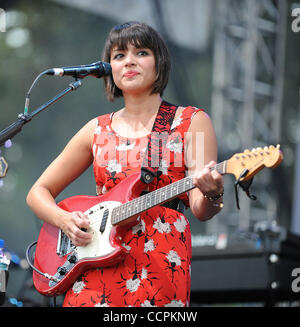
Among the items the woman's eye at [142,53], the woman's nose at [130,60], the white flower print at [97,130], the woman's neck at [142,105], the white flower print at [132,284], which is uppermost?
the woman's eye at [142,53]

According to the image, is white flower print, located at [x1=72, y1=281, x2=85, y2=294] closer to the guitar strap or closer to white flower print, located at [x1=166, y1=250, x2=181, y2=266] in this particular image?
white flower print, located at [x1=166, y1=250, x2=181, y2=266]

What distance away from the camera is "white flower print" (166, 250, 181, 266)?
2254 millimetres

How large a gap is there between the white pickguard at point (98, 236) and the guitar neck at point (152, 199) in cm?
6

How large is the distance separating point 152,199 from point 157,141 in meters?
0.29

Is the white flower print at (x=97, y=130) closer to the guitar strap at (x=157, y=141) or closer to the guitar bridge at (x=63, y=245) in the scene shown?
the guitar strap at (x=157, y=141)

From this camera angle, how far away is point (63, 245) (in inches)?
101

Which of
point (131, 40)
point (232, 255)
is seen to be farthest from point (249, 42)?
point (131, 40)

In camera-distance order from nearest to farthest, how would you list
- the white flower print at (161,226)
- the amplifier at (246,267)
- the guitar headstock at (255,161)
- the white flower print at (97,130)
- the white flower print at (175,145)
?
the guitar headstock at (255,161), the white flower print at (161,226), the white flower print at (175,145), the white flower print at (97,130), the amplifier at (246,267)

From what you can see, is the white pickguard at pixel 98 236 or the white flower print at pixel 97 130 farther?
the white flower print at pixel 97 130

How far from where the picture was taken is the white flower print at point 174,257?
7.39 feet

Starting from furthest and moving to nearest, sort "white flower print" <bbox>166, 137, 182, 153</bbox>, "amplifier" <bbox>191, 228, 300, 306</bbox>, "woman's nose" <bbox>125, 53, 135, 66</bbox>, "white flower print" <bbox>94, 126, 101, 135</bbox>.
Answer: "amplifier" <bbox>191, 228, 300, 306</bbox> → "white flower print" <bbox>94, 126, 101, 135</bbox> → "woman's nose" <bbox>125, 53, 135, 66</bbox> → "white flower print" <bbox>166, 137, 182, 153</bbox>

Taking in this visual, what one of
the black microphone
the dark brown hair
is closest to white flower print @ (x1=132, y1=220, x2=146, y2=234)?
the dark brown hair

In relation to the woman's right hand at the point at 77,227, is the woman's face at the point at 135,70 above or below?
above

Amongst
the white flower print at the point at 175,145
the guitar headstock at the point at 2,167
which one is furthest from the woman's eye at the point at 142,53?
the guitar headstock at the point at 2,167
